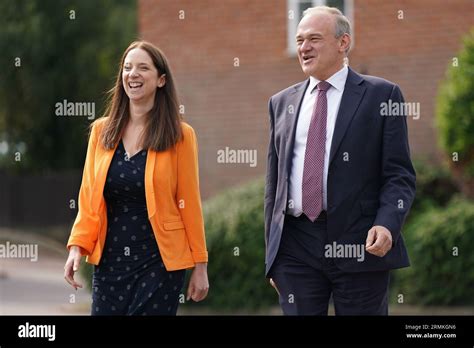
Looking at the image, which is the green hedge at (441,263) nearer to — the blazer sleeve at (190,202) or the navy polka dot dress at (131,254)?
the blazer sleeve at (190,202)

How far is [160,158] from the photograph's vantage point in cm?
485

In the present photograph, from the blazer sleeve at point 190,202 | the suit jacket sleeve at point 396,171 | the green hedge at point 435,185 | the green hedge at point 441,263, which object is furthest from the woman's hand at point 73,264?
the green hedge at point 435,185

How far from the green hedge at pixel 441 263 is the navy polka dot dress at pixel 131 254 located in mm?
6026

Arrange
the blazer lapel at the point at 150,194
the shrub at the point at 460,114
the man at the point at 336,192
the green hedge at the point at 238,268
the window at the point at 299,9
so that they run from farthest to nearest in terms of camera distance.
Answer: the window at the point at 299,9, the shrub at the point at 460,114, the green hedge at the point at 238,268, the man at the point at 336,192, the blazer lapel at the point at 150,194

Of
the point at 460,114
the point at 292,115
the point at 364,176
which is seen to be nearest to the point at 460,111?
the point at 460,114

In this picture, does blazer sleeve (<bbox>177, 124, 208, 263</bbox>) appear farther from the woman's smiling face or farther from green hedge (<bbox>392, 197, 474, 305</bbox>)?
green hedge (<bbox>392, 197, 474, 305</bbox>)

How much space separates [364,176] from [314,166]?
25 centimetres

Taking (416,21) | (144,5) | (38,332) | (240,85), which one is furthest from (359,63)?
(38,332)

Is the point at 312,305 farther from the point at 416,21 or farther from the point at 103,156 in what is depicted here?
the point at 416,21

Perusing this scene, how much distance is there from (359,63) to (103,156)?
29.4 feet

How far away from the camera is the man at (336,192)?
4.85 m

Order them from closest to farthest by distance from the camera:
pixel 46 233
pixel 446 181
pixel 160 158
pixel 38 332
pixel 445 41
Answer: pixel 160 158 → pixel 38 332 → pixel 446 181 → pixel 445 41 → pixel 46 233

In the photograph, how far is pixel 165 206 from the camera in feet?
15.8

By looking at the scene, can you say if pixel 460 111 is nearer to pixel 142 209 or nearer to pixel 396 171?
pixel 396 171
